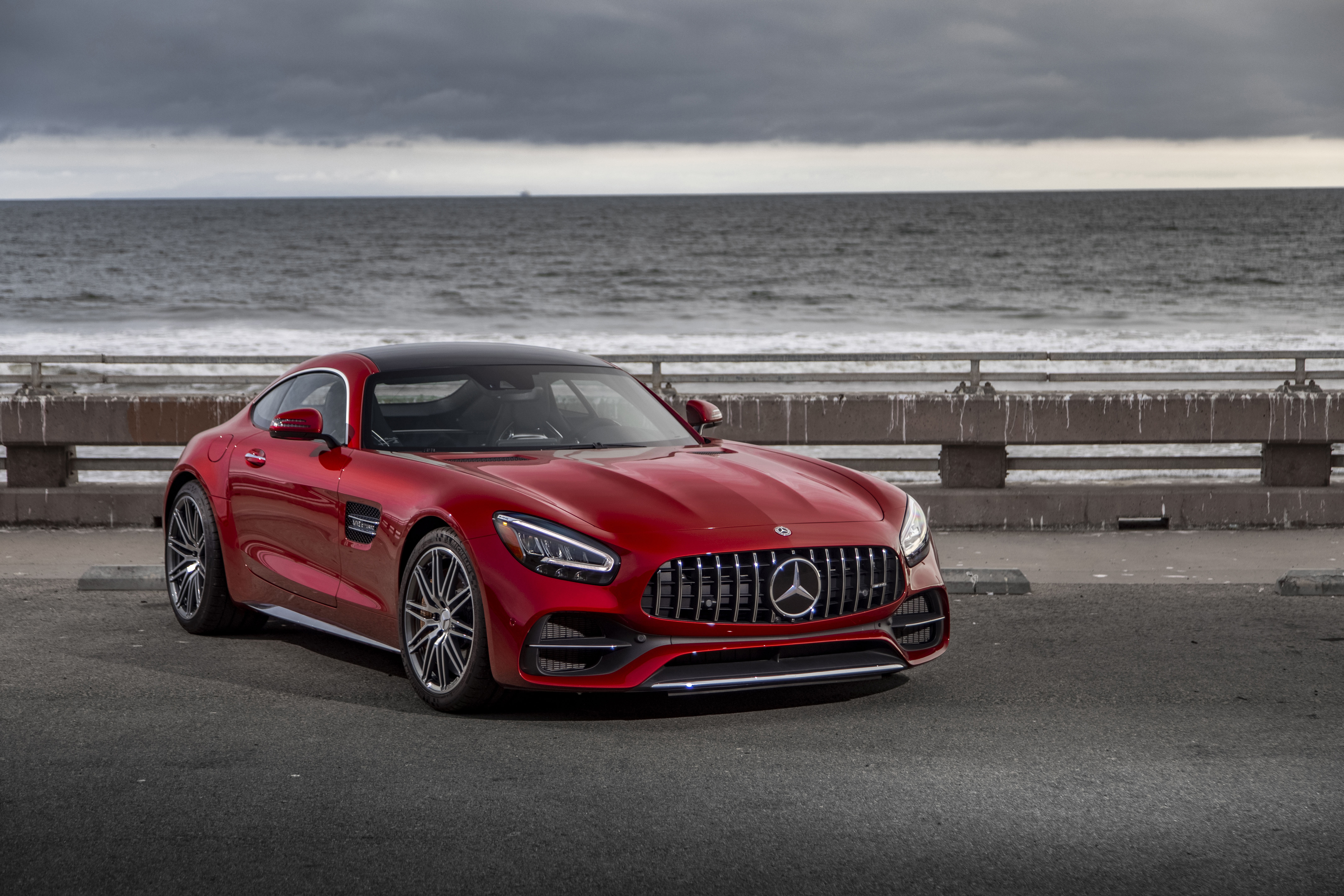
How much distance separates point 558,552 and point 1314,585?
4.89 m

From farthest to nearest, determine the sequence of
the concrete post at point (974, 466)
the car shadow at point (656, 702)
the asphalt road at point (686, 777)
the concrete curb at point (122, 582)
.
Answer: the concrete post at point (974, 466) < the concrete curb at point (122, 582) < the car shadow at point (656, 702) < the asphalt road at point (686, 777)

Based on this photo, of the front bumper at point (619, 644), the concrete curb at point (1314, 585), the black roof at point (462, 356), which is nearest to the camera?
the front bumper at point (619, 644)

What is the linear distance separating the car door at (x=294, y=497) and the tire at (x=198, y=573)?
0.79 feet

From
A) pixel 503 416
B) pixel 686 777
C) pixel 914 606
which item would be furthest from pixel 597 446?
pixel 686 777

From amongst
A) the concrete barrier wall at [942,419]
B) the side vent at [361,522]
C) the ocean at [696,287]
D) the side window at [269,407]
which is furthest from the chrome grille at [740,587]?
the ocean at [696,287]

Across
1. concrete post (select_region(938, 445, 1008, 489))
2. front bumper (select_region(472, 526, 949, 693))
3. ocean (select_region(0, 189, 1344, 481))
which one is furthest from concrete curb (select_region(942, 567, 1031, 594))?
ocean (select_region(0, 189, 1344, 481))

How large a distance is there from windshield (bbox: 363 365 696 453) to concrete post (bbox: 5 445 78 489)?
4.94 m

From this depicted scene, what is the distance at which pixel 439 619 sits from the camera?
223 inches

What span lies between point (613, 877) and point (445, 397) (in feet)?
11.1

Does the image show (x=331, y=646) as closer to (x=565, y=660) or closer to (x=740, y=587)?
(x=565, y=660)

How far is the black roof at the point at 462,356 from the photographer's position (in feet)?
22.4

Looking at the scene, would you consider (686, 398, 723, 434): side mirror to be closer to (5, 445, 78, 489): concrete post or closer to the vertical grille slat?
the vertical grille slat

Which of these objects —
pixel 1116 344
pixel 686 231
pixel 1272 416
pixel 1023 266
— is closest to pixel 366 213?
pixel 686 231

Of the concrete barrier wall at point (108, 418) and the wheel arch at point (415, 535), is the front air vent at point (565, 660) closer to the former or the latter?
the wheel arch at point (415, 535)
